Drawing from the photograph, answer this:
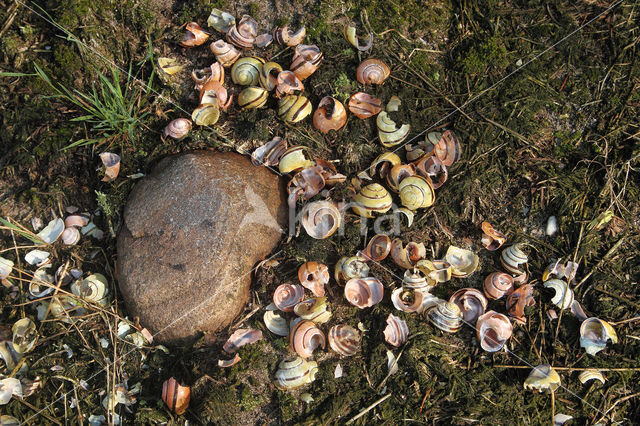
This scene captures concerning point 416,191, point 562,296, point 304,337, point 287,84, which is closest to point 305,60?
point 287,84

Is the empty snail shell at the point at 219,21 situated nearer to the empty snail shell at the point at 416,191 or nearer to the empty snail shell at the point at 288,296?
the empty snail shell at the point at 416,191

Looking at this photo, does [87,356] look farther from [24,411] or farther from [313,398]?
[313,398]

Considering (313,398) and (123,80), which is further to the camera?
(123,80)

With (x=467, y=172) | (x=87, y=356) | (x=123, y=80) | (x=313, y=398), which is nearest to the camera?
(x=313, y=398)

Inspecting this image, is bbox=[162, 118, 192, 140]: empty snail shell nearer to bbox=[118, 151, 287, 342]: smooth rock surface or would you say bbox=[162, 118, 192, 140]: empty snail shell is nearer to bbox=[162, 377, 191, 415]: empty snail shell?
bbox=[118, 151, 287, 342]: smooth rock surface

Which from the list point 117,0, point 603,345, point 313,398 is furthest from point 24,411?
point 603,345

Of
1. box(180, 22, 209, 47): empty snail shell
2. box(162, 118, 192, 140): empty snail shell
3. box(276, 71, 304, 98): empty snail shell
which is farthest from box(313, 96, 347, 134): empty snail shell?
box(180, 22, 209, 47): empty snail shell

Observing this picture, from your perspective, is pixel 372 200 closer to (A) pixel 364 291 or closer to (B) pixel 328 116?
(A) pixel 364 291

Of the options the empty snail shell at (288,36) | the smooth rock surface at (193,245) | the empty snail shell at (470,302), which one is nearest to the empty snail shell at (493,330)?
the empty snail shell at (470,302)
